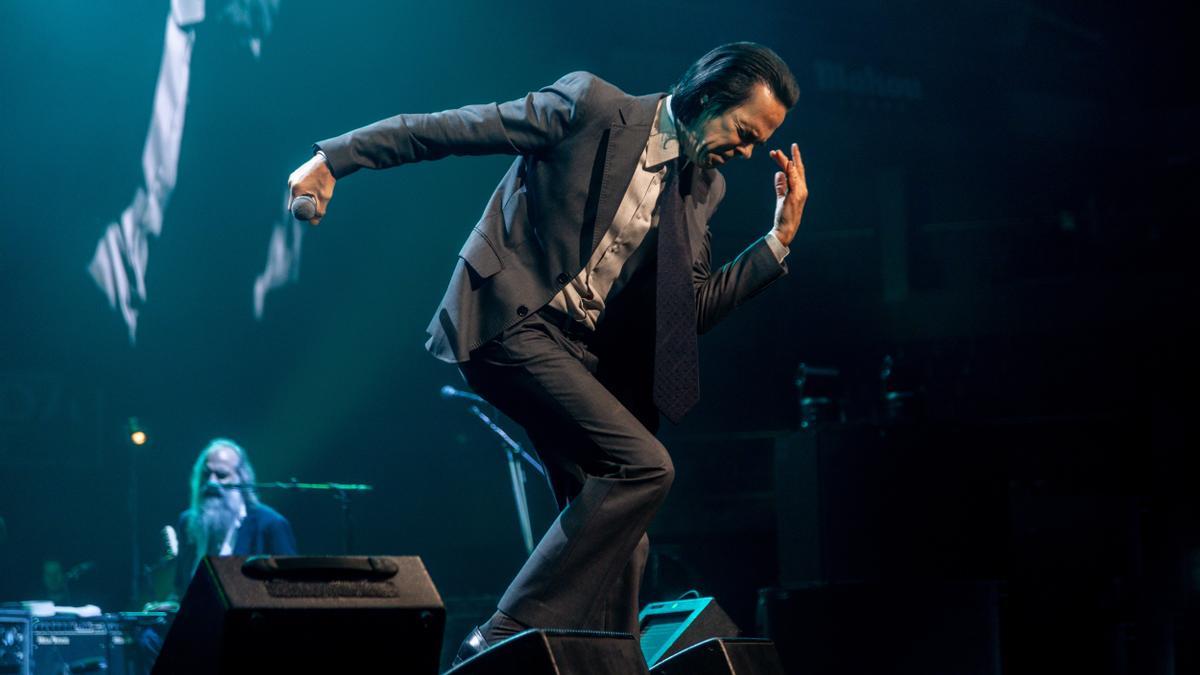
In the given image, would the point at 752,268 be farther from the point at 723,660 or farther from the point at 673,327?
the point at 723,660

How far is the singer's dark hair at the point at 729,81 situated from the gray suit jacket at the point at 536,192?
0.11 metres

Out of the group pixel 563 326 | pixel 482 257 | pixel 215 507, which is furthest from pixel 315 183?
pixel 215 507

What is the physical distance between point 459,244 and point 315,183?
5730 mm

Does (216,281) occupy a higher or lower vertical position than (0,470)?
higher

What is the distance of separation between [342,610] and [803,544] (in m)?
2.97

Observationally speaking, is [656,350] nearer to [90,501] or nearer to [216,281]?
[216,281]

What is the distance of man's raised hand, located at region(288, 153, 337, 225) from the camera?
2.22 m

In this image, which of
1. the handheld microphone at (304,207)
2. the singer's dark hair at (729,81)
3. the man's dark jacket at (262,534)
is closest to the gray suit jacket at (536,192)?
the singer's dark hair at (729,81)

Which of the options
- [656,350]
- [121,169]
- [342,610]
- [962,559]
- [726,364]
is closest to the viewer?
[342,610]

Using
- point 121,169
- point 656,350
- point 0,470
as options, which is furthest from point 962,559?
point 0,470

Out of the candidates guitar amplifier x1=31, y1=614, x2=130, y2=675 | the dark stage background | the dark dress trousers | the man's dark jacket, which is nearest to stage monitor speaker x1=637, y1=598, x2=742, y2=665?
the dark dress trousers

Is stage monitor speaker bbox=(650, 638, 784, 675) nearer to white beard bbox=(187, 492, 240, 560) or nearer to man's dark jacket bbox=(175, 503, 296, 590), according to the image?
man's dark jacket bbox=(175, 503, 296, 590)

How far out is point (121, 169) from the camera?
741cm

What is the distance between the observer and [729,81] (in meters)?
2.50
